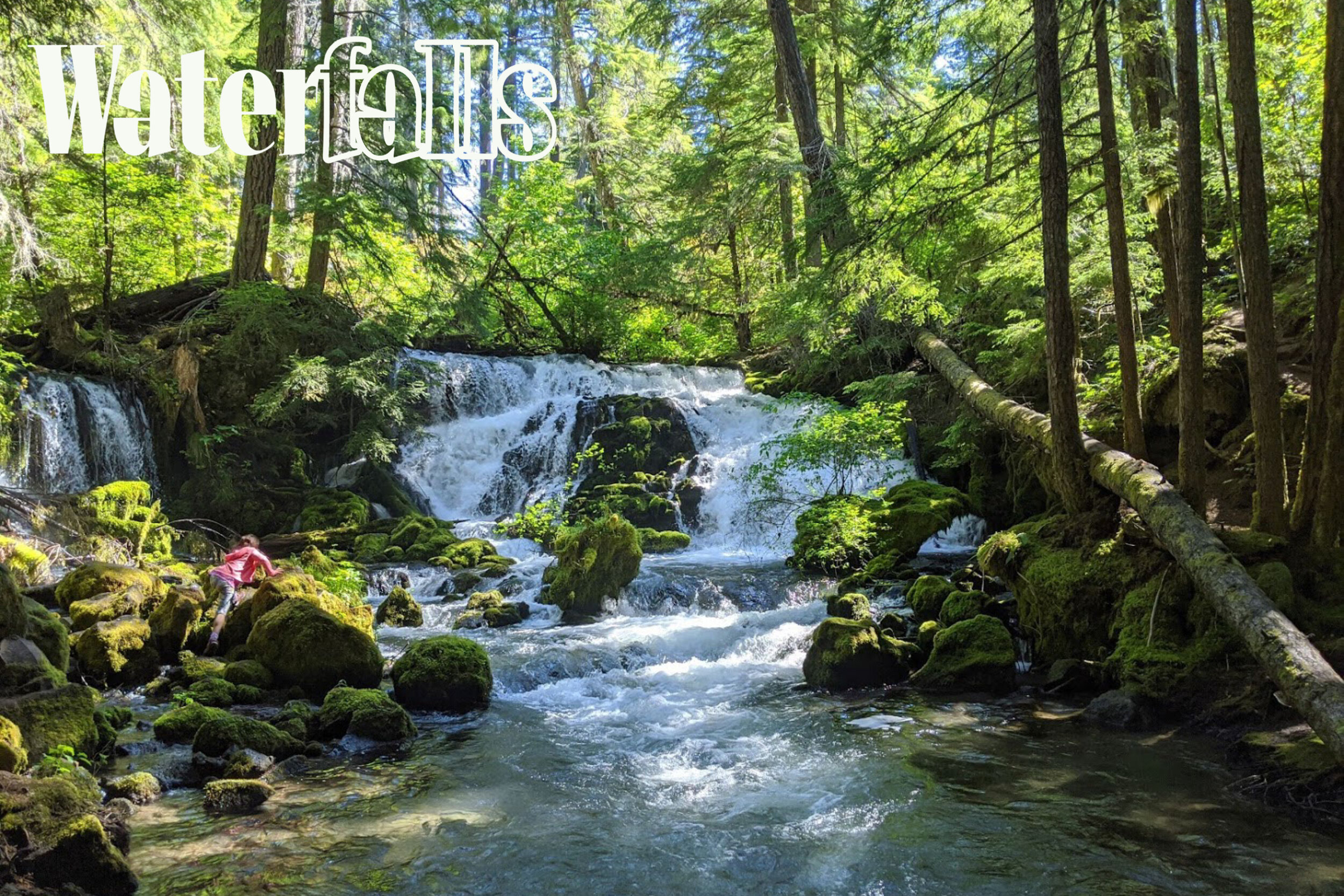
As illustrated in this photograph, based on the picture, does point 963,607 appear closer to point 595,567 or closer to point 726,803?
point 726,803

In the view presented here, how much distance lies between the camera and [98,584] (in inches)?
396

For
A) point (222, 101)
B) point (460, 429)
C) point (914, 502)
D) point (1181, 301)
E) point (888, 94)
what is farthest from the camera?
point (888, 94)

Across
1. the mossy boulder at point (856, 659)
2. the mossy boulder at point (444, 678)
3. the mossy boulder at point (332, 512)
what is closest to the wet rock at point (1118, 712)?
the mossy boulder at point (856, 659)

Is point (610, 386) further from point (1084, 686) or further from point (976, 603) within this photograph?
point (1084, 686)

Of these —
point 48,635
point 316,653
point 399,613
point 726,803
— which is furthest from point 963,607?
point 48,635

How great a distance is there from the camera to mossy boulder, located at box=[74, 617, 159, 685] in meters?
8.68

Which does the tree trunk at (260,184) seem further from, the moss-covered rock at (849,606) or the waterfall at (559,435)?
the moss-covered rock at (849,606)

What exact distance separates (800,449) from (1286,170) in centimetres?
710

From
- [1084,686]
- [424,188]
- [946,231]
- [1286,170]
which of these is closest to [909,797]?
[1084,686]

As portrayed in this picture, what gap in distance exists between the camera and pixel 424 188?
48.8 ft

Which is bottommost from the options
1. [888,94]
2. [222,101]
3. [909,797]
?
[909,797]

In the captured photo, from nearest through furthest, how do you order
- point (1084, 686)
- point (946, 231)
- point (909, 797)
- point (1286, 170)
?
point (909, 797), point (1084, 686), point (1286, 170), point (946, 231)

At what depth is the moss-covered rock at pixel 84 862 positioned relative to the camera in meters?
4.26

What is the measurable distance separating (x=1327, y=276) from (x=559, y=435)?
592 inches
